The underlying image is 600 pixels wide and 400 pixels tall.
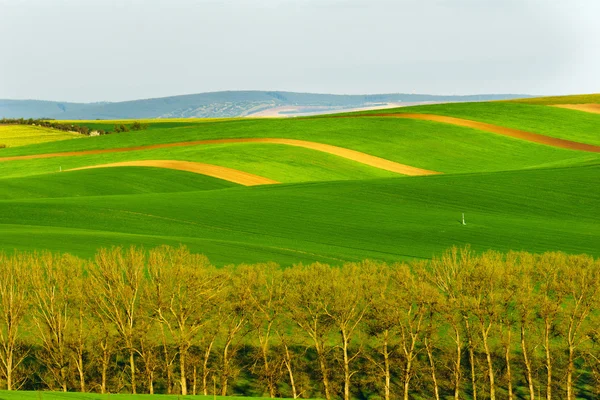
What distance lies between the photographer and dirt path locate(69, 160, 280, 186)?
3547 inches

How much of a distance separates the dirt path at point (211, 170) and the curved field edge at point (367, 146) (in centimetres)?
179

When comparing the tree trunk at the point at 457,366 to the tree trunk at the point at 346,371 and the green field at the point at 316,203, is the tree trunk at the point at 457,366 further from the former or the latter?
the green field at the point at 316,203

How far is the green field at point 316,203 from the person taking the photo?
194 ft

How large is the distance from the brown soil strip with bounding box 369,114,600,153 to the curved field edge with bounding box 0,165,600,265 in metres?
31.8

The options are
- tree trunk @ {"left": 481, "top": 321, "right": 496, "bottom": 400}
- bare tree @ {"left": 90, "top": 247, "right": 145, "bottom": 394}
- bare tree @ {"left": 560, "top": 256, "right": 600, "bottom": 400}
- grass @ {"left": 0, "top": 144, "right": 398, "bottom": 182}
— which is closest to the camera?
tree trunk @ {"left": 481, "top": 321, "right": 496, "bottom": 400}

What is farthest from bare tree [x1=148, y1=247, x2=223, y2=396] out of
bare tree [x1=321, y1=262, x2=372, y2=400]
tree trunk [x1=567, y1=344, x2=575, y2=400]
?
tree trunk [x1=567, y1=344, x2=575, y2=400]

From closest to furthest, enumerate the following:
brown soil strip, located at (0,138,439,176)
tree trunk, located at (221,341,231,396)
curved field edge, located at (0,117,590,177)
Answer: tree trunk, located at (221,341,231,396), brown soil strip, located at (0,138,439,176), curved field edge, located at (0,117,590,177)

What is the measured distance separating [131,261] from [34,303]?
6015 millimetres

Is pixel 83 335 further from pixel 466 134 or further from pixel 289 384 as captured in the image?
pixel 466 134

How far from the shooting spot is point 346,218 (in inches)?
2677

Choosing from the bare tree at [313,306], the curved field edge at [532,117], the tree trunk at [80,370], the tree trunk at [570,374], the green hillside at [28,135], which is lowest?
the tree trunk at [570,374]

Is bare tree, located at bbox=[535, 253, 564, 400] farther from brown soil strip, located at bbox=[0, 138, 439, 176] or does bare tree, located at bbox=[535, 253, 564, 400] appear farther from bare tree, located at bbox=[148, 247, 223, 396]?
brown soil strip, located at bbox=[0, 138, 439, 176]

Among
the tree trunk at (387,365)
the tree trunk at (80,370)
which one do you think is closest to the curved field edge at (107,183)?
the tree trunk at (80,370)

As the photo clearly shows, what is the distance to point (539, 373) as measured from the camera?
151ft
